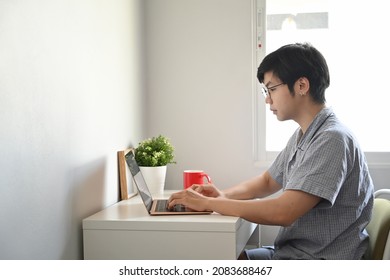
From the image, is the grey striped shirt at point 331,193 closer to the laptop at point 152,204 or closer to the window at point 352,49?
the laptop at point 152,204

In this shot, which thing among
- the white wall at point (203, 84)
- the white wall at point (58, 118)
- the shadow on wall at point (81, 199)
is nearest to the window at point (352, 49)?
the white wall at point (203, 84)

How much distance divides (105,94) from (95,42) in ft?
0.72

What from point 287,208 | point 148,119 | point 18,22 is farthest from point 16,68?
point 148,119

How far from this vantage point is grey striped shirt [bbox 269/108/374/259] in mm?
1570

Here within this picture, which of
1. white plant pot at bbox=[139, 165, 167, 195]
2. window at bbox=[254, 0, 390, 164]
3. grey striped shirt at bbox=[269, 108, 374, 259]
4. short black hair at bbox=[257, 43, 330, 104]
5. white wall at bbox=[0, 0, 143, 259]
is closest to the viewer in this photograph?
white wall at bbox=[0, 0, 143, 259]

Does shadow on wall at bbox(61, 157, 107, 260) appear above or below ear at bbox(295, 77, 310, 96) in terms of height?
below

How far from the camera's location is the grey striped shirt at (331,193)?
5.15 ft

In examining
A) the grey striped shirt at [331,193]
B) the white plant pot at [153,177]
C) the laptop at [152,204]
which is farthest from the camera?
the white plant pot at [153,177]

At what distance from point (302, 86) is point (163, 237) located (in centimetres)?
68

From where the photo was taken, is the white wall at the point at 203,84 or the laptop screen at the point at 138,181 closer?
the laptop screen at the point at 138,181

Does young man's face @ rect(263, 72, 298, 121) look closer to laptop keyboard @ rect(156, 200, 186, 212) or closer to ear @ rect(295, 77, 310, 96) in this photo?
ear @ rect(295, 77, 310, 96)

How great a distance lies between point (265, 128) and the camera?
8.86 feet

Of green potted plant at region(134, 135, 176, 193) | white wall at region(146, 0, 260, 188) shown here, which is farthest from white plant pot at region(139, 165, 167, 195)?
white wall at region(146, 0, 260, 188)

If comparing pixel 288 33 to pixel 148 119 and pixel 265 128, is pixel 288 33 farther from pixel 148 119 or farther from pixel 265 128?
pixel 148 119
